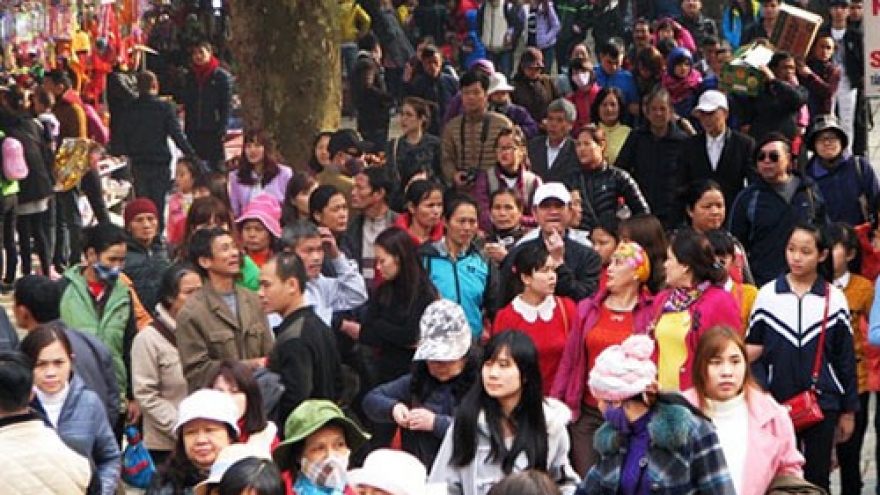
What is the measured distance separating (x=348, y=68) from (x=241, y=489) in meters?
18.8

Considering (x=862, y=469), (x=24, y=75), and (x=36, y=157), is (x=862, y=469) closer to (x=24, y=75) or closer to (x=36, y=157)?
(x=36, y=157)

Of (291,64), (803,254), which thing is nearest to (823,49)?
(291,64)

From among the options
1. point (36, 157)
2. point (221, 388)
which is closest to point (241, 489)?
point (221, 388)

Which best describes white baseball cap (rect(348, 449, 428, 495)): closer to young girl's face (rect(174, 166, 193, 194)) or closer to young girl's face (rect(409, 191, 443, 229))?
young girl's face (rect(409, 191, 443, 229))

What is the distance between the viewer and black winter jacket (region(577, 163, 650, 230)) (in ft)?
45.2

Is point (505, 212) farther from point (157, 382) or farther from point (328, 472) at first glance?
point (328, 472)

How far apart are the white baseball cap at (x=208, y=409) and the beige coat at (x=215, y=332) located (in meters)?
1.84

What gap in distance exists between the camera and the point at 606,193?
13.8 meters

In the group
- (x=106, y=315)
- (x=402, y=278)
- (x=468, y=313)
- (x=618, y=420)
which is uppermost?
(x=618, y=420)

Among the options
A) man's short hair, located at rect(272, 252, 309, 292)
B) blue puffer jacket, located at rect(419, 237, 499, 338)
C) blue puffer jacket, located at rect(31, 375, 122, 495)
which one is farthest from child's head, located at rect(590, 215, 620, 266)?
blue puffer jacket, located at rect(31, 375, 122, 495)

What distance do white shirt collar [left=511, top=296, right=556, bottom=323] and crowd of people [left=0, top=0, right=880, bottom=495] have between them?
10 mm

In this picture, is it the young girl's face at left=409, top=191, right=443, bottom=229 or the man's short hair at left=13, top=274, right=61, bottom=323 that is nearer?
the man's short hair at left=13, top=274, right=61, bottom=323

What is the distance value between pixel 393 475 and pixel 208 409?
3.04 feet

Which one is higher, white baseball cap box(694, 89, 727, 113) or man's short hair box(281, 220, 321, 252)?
white baseball cap box(694, 89, 727, 113)
